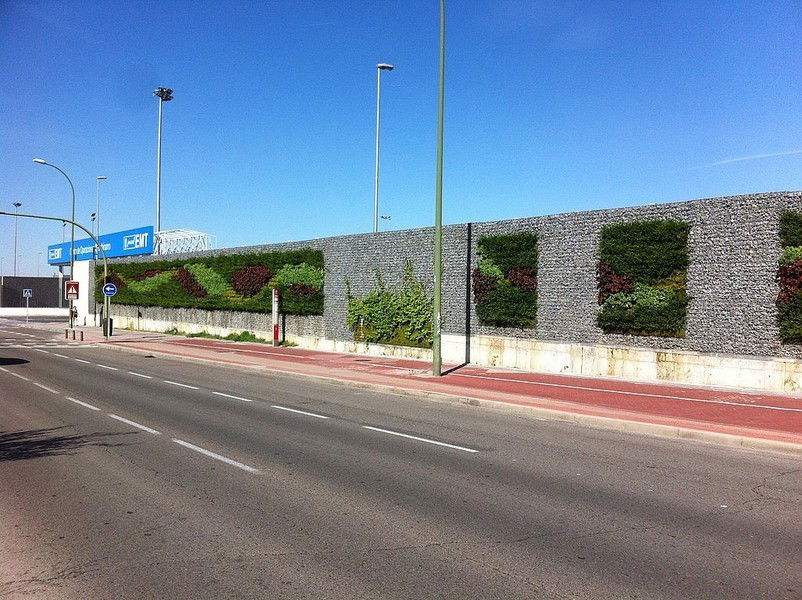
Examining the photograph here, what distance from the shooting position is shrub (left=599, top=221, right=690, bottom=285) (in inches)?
693

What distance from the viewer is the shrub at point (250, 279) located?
33.8m

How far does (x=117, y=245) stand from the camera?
5875 cm

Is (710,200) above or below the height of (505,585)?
above

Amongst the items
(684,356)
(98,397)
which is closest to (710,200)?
(684,356)

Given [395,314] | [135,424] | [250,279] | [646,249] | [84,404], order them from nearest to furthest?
[135,424] → [84,404] → [646,249] → [395,314] → [250,279]

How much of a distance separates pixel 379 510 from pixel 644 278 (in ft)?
46.4

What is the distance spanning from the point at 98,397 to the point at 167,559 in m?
10.5

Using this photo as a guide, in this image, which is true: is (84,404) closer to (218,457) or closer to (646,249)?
(218,457)

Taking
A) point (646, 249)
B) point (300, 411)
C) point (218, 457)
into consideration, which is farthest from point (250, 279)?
point (218, 457)

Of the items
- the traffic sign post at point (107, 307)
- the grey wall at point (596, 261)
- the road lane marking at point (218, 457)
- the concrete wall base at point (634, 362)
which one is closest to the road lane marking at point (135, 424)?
the road lane marking at point (218, 457)

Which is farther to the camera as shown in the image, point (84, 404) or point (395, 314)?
point (395, 314)

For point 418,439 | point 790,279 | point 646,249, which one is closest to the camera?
point 418,439

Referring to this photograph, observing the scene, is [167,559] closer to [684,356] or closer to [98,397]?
[98,397]

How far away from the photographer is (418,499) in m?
6.79
